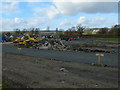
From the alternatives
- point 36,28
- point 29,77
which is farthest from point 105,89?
point 36,28

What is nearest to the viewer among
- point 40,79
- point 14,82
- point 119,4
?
point 14,82

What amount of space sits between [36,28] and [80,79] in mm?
76981

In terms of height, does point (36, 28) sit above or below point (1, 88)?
above

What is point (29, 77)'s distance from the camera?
7941mm

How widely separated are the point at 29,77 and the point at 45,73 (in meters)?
1.15

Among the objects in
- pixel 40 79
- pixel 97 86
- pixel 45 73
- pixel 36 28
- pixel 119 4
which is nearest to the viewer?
pixel 97 86

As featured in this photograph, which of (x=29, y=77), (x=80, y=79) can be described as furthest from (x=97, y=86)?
(x=29, y=77)

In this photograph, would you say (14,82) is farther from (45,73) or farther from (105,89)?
(105,89)

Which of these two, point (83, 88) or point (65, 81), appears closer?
point (83, 88)

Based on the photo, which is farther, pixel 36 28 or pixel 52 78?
pixel 36 28

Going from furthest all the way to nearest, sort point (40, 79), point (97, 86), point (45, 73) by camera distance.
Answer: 1. point (45, 73)
2. point (40, 79)
3. point (97, 86)

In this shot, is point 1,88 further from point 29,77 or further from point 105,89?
point 105,89

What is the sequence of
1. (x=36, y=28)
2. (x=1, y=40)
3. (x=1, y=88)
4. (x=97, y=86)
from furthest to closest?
1. (x=36, y=28)
2. (x=1, y=40)
3. (x=97, y=86)
4. (x=1, y=88)

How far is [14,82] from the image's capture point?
711 centimetres
